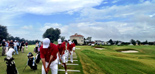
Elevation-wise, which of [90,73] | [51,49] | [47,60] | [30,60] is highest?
[51,49]

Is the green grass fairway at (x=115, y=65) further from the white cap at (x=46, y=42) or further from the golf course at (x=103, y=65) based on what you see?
the white cap at (x=46, y=42)

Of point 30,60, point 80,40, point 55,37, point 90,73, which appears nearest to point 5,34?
point 30,60

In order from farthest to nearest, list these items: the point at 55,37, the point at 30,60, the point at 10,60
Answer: the point at 55,37 → the point at 30,60 → the point at 10,60

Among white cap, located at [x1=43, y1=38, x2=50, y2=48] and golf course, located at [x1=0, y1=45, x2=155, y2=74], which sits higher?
white cap, located at [x1=43, y1=38, x2=50, y2=48]

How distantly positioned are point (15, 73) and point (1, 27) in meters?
52.2

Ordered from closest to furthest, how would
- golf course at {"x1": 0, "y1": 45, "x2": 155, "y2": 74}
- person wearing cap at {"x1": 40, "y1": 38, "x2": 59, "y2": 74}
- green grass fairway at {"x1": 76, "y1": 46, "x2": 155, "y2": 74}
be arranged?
person wearing cap at {"x1": 40, "y1": 38, "x2": 59, "y2": 74}
golf course at {"x1": 0, "y1": 45, "x2": 155, "y2": 74}
green grass fairway at {"x1": 76, "y1": 46, "x2": 155, "y2": 74}

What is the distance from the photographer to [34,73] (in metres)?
9.65

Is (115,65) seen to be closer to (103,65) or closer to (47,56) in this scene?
(103,65)

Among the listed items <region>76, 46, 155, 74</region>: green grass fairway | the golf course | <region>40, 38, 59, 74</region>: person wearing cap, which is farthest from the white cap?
<region>76, 46, 155, 74</region>: green grass fairway

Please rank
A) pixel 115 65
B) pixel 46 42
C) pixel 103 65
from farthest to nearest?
pixel 115 65
pixel 103 65
pixel 46 42

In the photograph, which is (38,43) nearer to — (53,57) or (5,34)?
(53,57)

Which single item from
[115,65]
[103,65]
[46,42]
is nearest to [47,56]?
[46,42]

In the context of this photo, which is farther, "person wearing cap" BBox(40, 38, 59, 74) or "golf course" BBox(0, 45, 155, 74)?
"golf course" BBox(0, 45, 155, 74)

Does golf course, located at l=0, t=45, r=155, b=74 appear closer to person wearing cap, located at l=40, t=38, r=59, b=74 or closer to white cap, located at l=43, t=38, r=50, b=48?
person wearing cap, located at l=40, t=38, r=59, b=74
